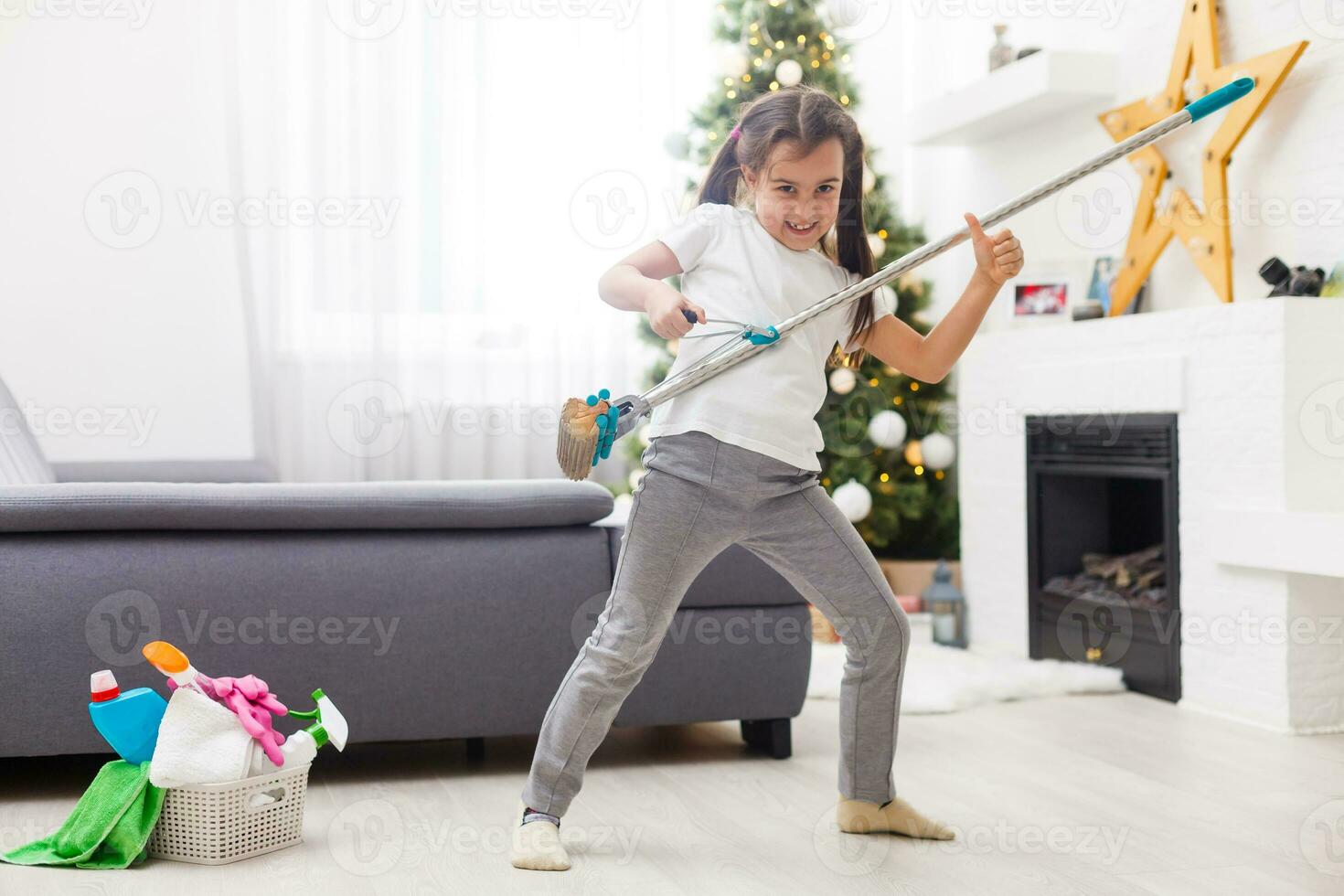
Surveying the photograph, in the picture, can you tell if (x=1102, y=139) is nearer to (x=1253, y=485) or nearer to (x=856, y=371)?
(x=856, y=371)

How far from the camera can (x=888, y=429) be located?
14.7 ft

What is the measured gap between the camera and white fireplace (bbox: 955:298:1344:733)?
2.84m

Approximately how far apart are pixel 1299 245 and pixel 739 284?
1929 millimetres

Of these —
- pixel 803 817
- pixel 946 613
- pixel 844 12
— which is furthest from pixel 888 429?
pixel 803 817

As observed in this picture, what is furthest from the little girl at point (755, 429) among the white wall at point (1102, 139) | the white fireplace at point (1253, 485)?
the white wall at point (1102, 139)

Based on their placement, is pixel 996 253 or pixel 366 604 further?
pixel 366 604

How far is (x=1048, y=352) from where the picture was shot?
368 centimetres

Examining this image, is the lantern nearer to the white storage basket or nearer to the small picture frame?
the small picture frame

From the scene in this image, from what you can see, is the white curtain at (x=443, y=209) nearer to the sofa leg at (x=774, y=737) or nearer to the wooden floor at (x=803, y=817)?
the wooden floor at (x=803, y=817)

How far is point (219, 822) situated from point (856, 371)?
313 cm

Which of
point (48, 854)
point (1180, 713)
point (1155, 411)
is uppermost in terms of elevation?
point (1155, 411)

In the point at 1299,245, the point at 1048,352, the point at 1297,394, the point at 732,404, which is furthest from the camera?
the point at 1048,352

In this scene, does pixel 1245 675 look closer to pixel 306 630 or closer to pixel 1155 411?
pixel 1155 411

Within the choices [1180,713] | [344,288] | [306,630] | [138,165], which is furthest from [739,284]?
[138,165]
